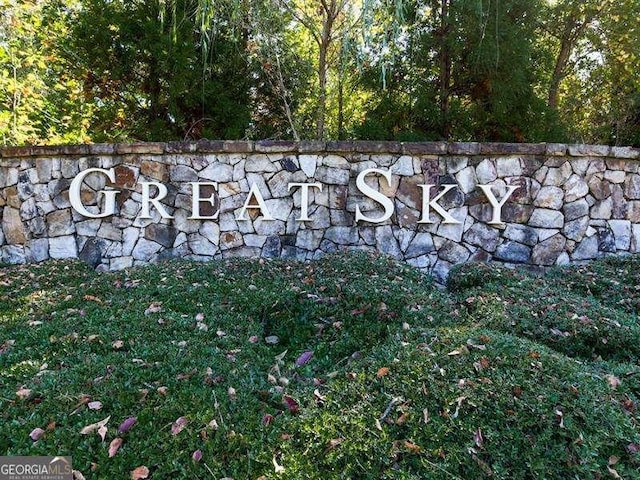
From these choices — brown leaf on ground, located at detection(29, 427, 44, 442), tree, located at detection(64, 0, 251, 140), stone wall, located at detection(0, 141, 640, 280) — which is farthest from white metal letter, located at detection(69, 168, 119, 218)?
brown leaf on ground, located at detection(29, 427, 44, 442)

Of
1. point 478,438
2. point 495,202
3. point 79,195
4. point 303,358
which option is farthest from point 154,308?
point 495,202

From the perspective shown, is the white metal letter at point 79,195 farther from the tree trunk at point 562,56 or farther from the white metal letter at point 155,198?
the tree trunk at point 562,56

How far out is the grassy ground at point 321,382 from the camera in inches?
74.4

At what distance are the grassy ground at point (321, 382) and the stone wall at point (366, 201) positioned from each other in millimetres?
1232

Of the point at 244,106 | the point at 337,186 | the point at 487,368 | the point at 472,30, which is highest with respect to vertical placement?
the point at 472,30

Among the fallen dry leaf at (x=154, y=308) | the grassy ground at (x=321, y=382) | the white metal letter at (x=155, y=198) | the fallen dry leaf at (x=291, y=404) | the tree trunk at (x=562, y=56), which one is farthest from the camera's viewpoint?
the tree trunk at (x=562, y=56)

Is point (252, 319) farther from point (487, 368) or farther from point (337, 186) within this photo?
point (337, 186)

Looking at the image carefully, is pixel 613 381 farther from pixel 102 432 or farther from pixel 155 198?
pixel 155 198

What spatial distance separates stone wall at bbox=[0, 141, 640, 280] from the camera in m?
4.84

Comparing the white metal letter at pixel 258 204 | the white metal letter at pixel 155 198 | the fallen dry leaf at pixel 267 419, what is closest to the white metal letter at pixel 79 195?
the white metal letter at pixel 155 198

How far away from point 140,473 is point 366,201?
347 centimetres

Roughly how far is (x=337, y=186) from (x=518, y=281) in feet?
6.11

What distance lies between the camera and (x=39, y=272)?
4.33 meters

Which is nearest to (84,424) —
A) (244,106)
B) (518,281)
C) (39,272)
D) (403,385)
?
(403,385)
